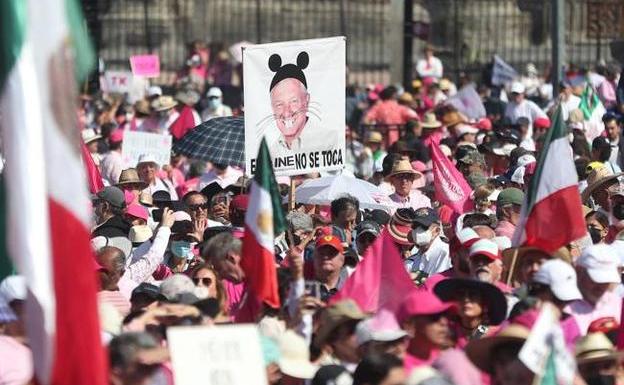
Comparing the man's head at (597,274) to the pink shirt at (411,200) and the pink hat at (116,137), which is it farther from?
the pink hat at (116,137)

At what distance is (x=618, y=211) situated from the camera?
14203 mm

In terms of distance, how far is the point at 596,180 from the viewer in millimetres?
15172

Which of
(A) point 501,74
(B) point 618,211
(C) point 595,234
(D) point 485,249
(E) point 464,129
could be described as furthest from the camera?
→ (A) point 501,74

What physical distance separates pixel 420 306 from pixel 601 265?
125 cm

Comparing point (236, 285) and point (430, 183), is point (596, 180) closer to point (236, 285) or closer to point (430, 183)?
point (430, 183)

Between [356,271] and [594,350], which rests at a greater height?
[594,350]

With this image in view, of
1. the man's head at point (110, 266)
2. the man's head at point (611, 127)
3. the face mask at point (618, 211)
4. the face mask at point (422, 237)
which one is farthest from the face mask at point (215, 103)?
the man's head at point (110, 266)

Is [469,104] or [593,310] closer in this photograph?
[593,310]

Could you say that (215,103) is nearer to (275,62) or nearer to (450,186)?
(450,186)

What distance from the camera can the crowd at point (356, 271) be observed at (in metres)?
8.85

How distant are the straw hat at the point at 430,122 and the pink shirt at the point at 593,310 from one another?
12849 mm

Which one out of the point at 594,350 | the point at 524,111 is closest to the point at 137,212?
the point at 594,350

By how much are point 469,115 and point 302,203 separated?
954cm

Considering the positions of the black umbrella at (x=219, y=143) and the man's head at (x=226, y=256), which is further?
the black umbrella at (x=219, y=143)
